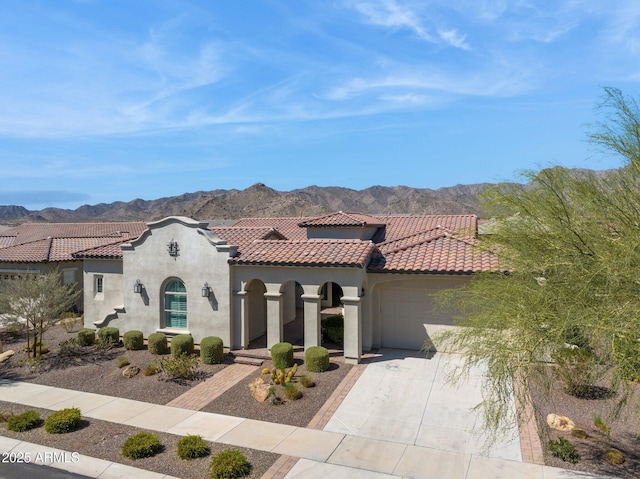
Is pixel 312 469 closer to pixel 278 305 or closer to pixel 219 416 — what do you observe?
pixel 219 416

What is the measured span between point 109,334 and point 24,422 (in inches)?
273

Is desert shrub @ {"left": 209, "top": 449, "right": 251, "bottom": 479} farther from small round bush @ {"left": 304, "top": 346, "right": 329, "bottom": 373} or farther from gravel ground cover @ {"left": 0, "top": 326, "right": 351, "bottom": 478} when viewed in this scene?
small round bush @ {"left": 304, "top": 346, "right": 329, "bottom": 373}

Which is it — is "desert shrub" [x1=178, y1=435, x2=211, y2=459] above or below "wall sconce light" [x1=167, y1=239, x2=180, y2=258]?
below

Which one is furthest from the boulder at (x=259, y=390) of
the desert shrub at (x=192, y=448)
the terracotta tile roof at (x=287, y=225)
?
the terracotta tile roof at (x=287, y=225)

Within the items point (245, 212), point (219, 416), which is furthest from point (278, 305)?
point (245, 212)

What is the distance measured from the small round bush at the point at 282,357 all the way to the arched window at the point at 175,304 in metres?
5.05

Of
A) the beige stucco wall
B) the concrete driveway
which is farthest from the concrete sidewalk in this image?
the beige stucco wall

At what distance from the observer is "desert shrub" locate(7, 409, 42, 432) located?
1082cm

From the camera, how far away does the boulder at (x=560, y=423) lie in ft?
33.1

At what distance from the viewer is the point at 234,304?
17.0m

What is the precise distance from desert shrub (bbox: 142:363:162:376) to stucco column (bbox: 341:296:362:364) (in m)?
6.55

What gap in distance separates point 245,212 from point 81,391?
88965 millimetres

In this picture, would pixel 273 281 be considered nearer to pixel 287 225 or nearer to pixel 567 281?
pixel 567 281

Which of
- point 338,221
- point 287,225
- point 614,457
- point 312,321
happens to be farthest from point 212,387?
point 287,225
